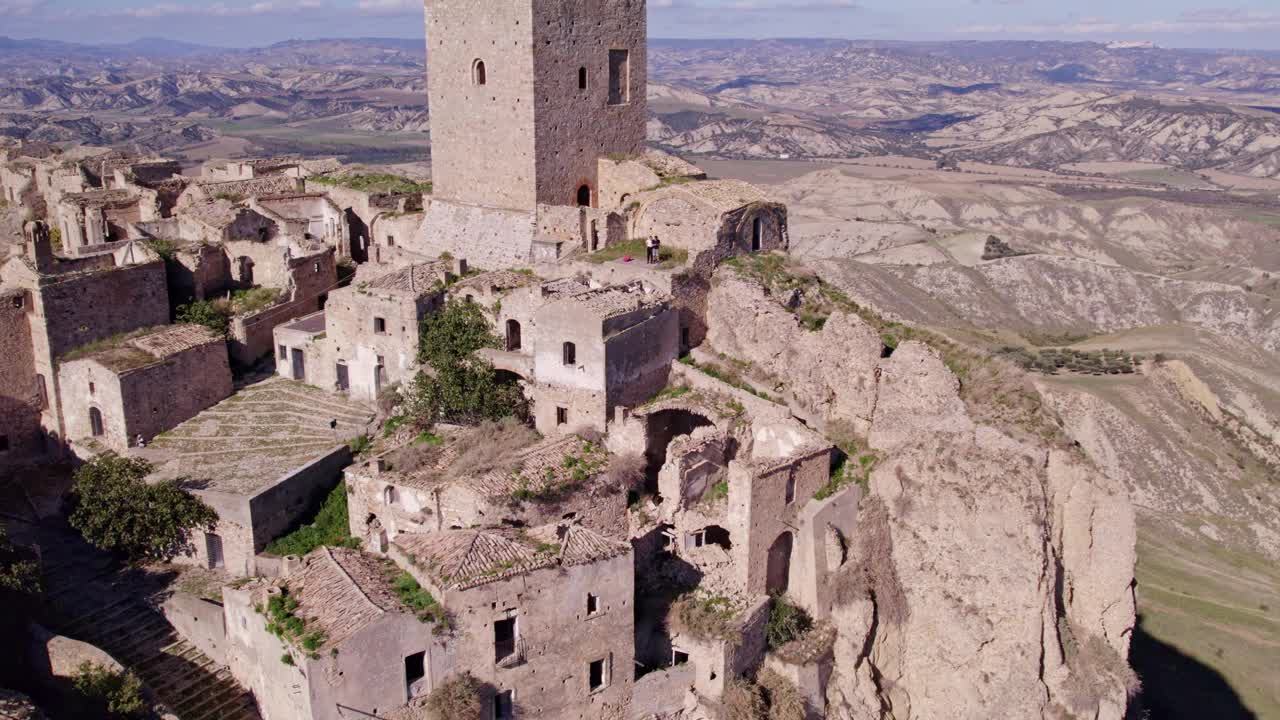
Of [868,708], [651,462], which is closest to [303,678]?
[651,462]

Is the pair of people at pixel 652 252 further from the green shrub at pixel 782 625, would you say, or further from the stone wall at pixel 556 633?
the stone wall at pixel 556 633

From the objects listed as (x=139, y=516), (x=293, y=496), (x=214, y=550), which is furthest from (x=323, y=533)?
(x=139, y=516)

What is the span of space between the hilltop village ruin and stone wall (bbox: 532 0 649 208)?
0.07 metres

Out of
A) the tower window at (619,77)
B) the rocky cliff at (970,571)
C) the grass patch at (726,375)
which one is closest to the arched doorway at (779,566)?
the rocky cliff at (970,571)

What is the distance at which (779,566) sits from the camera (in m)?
19.5

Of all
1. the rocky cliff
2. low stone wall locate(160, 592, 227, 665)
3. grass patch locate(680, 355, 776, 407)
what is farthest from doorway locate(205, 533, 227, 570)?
the rocky cliff

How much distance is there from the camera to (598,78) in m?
25.5

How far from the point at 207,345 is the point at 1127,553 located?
696 inches

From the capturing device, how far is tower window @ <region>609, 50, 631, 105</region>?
26.0 meters

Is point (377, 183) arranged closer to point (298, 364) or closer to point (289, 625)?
point (298, 364)

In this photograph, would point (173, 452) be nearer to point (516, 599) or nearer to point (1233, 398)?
point (516, 599)

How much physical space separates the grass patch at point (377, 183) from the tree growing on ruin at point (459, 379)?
8076mm

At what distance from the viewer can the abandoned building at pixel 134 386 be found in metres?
21.2

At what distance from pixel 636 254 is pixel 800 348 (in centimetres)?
438
